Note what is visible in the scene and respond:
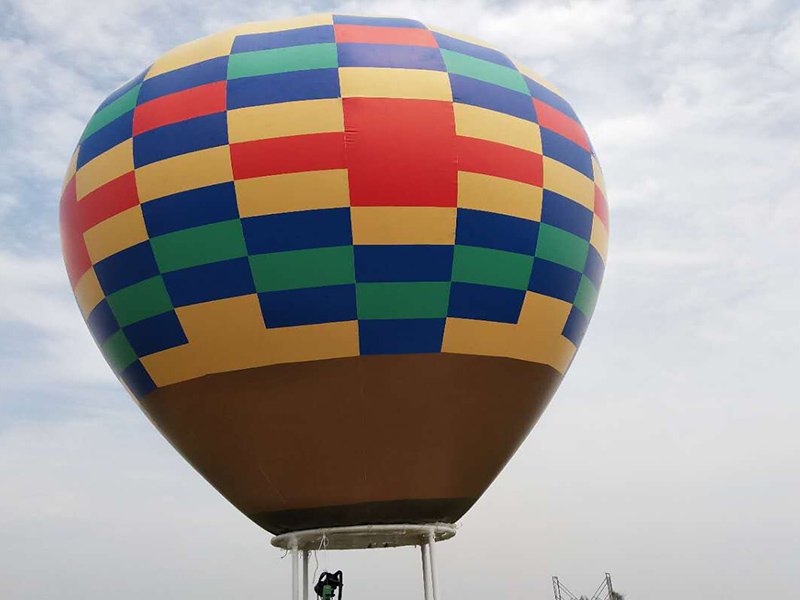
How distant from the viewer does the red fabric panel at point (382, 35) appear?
8.73 metres

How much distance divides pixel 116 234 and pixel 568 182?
173 inches

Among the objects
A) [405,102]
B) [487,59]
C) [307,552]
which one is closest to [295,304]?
[405,102]

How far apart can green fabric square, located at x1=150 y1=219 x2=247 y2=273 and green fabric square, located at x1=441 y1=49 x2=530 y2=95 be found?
102 inches

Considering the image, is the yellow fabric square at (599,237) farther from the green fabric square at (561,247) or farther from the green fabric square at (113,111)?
the green fabric square at (113,111)

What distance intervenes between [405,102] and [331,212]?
4.17 ft

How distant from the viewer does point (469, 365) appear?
838 cm

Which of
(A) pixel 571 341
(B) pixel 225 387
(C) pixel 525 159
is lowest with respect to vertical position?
(B) pixel 225 387

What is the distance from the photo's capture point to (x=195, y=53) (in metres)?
8.97

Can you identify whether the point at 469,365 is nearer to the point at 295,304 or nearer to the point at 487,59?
the point at 295,304

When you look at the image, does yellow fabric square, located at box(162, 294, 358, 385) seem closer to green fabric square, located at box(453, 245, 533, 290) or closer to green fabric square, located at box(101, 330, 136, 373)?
green fabric square, located at box(101, 330, 136, 373)

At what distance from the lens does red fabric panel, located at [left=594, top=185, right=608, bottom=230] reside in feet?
31.4

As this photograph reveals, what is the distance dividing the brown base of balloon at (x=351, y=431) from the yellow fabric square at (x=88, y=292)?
1.20m

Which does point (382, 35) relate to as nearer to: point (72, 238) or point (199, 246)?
point (199, 246)

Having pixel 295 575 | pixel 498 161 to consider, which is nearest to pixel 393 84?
pixel 498 161
